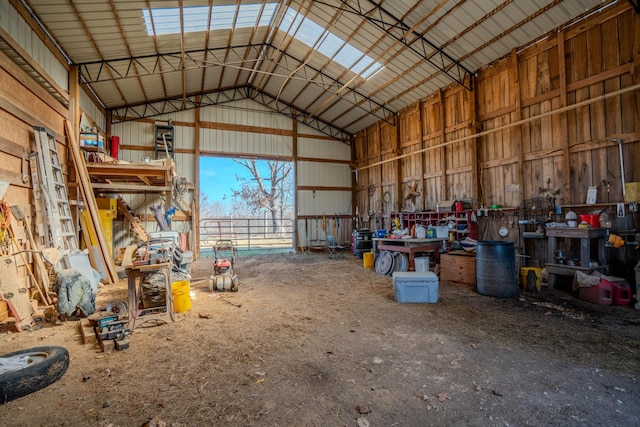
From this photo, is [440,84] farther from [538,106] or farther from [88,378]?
[88,378]

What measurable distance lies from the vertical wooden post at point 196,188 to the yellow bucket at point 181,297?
671 cm

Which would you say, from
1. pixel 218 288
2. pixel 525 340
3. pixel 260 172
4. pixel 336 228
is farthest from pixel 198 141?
pixel 525 340

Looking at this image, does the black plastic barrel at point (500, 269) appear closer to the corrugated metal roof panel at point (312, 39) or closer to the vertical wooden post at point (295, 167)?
the corrugated metal roof panel at point (312, 39)

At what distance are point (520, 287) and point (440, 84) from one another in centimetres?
652

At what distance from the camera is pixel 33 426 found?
2.05m

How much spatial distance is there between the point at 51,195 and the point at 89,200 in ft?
3.97

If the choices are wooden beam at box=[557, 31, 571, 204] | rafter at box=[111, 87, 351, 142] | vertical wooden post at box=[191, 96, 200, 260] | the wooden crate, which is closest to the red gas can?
rafter at box=[111, 87, 351, 142]

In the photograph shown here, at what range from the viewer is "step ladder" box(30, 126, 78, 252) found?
17.2ft

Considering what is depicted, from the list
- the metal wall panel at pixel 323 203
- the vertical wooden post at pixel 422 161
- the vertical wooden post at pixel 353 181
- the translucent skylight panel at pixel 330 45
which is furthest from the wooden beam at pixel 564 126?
the metal wall panel at pixel 323 203

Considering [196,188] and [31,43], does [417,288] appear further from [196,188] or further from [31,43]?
[196,188]

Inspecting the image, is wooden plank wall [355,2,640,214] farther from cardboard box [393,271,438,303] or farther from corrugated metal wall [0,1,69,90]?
corrugated metal wall [0,1,69,90]

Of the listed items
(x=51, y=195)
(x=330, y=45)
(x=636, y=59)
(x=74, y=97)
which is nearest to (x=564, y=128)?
(x=636, y=59)

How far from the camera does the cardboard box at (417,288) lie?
4909mm

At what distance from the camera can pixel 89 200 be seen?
261 inches
